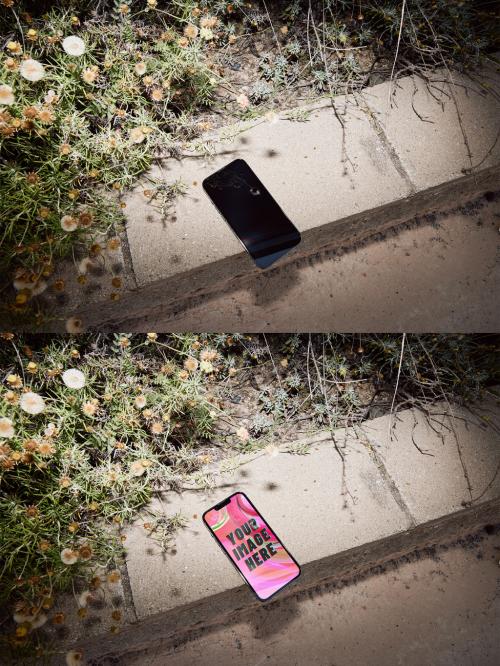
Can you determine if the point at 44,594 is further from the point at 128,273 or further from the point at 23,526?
the point at 128,273

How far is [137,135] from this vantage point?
6.56ft

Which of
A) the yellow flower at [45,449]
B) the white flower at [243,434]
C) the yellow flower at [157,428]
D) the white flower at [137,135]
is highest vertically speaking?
the white flower at [137,135]

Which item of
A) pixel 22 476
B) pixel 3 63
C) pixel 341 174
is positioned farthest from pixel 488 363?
pixel 3 63

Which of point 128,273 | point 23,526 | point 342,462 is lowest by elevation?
point 342,462

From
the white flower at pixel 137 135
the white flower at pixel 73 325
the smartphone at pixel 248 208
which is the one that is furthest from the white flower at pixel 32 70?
the white flower at pixel 73 325

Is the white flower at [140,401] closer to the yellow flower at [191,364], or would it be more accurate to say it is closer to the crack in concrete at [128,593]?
the yellow flower at [191,364]

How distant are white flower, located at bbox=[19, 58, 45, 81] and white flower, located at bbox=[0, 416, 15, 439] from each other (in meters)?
0.92

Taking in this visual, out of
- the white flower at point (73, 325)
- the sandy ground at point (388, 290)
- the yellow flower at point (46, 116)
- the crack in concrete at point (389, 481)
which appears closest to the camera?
the yellow flower at point (46, 116)

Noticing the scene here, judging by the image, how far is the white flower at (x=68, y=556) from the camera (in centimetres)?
184

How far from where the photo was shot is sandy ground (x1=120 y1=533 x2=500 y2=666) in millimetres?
2162

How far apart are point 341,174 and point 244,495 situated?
3.28ft

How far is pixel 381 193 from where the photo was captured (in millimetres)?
2117

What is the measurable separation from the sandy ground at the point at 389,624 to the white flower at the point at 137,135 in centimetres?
148

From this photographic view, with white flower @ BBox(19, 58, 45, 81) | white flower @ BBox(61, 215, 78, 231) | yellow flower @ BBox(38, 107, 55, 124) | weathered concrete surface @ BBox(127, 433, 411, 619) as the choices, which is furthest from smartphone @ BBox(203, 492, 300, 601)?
white flower @ BBox(19, 58, 45, 81)
